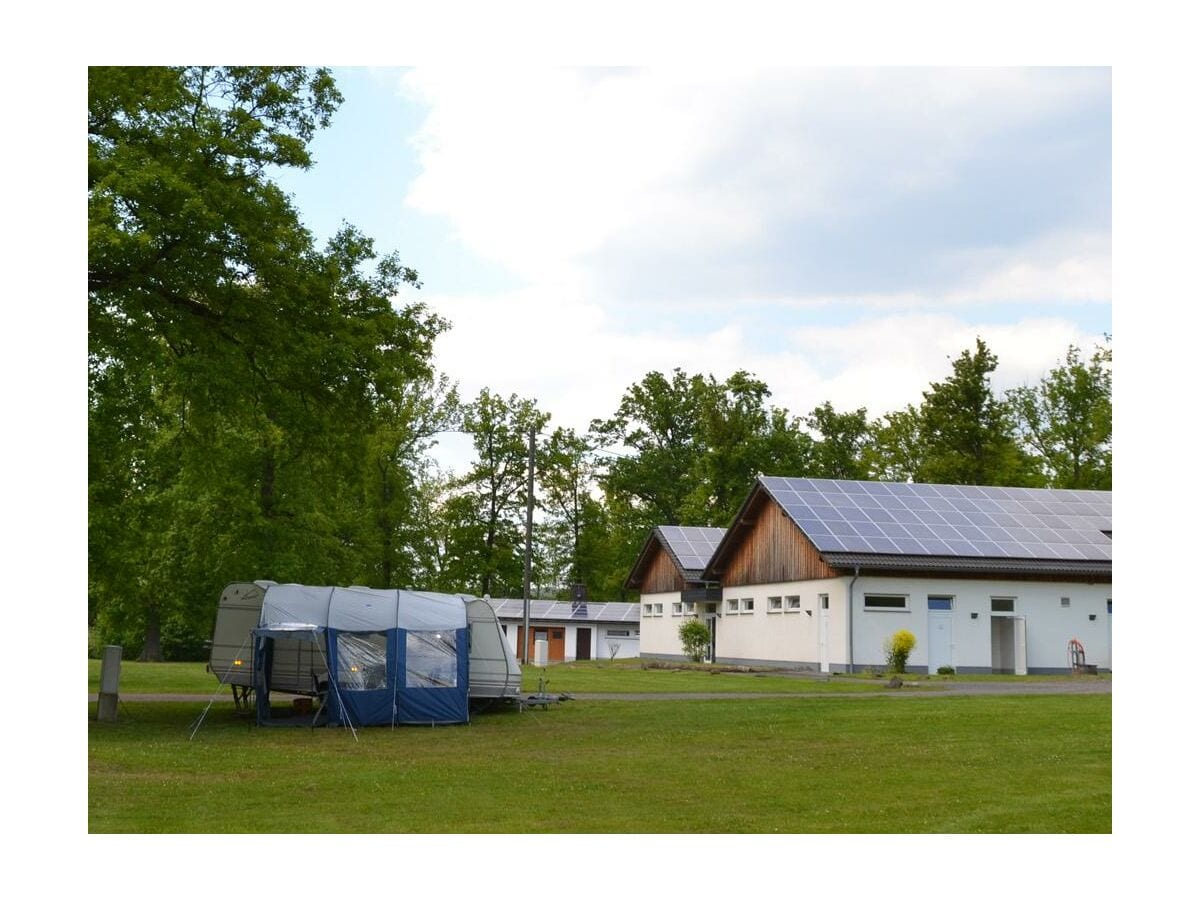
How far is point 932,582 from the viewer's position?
115 feet

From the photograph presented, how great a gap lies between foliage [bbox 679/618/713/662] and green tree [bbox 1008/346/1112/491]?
29.2m

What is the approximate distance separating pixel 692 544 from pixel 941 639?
17.0 metres

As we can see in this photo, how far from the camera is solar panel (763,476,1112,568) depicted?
Result: 117 feet

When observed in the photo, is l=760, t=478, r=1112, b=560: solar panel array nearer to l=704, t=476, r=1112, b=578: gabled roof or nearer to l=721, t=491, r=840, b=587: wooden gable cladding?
l=704, t=476, r=1112, b=578: gabled roof

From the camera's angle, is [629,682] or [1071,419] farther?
[1071,419]

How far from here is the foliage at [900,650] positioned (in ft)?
109

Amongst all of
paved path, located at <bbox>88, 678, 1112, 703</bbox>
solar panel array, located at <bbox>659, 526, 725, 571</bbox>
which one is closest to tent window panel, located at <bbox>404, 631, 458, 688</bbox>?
paved path, located at <bbox>88, 678, 1112, 703</bbox>

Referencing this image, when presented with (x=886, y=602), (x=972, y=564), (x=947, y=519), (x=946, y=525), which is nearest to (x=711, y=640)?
(x=947, y=519)

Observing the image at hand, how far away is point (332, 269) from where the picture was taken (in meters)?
20.3

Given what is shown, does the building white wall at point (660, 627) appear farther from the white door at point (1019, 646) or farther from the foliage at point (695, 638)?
the white door at point (1019, 646)

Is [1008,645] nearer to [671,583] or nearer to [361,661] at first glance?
[671,583]

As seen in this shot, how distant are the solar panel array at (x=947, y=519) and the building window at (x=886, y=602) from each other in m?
1.25

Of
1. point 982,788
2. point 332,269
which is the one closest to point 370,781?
point 982,788

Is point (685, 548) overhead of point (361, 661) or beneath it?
overhead
